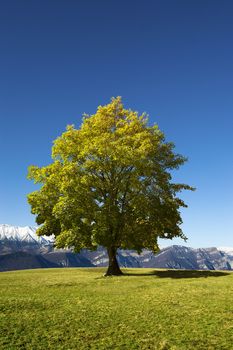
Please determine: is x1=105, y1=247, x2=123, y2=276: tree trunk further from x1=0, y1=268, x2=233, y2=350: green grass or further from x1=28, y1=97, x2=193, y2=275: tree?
x1=0, y1=268, x2=233, y2=350: green grass

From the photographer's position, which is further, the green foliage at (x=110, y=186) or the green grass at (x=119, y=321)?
the green foliage at (x=110, y=186)

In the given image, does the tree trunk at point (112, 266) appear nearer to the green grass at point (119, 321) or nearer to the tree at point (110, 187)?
the tree at point (110, 187)

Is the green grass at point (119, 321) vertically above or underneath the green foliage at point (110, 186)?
underneath

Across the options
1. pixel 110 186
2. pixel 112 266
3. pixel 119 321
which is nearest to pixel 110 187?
pixel 110 186

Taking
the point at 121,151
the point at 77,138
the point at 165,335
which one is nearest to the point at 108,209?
the point at 121,151

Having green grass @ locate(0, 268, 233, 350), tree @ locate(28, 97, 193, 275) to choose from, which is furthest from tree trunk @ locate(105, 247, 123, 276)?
green grass @ locate(0, 268, 233, 350)

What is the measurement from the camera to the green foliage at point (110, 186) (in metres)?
41.1

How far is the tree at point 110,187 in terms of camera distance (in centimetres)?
4116

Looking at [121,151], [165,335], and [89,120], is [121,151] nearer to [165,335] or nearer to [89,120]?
[89,120]

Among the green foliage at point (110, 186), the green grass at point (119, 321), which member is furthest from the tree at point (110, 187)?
the green grass at point (119, 321)

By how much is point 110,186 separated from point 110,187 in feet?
0.44

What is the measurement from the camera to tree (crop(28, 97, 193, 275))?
1620 inches

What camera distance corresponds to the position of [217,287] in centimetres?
2828

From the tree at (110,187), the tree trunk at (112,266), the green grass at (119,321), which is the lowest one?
the green grass at (119,321)
